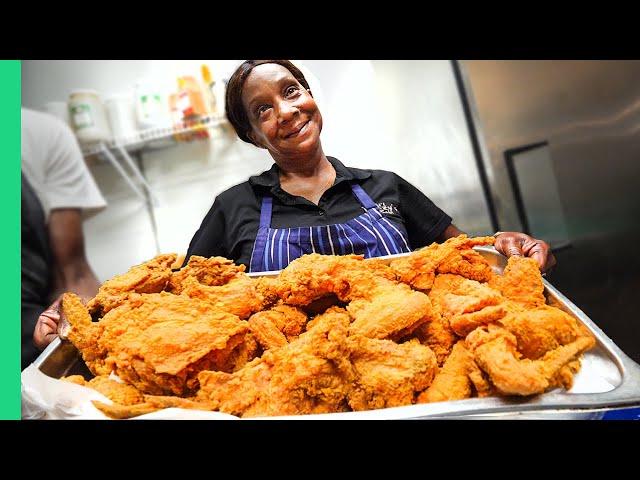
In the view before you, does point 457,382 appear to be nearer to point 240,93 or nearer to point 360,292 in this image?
point 360,292

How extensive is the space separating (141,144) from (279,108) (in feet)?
1.52

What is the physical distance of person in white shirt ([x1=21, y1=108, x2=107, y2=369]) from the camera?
46.3 inches

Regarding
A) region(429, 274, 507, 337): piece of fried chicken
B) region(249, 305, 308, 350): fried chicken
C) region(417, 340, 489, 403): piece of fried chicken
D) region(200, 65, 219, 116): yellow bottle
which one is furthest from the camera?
region(200, 65, 219, 116): yellow bottle

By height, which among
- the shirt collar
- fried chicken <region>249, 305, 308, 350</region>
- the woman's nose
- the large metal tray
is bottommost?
the large metal tray

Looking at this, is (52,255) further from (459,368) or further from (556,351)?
(556,351)

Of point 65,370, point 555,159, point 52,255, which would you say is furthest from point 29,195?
point 555,159

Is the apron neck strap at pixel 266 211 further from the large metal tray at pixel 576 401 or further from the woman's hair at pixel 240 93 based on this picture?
the large metal tray at pixel 576 401

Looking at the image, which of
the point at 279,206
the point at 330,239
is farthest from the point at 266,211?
the point at 330,239

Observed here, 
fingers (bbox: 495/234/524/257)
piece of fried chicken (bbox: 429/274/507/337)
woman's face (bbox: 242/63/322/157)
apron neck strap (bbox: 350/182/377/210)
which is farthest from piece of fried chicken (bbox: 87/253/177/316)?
fingers (bbox: 495/234/524/257)

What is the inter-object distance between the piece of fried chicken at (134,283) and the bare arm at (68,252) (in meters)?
0.06

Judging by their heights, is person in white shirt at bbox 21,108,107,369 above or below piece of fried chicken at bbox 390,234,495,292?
above

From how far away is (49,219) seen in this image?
1187mm

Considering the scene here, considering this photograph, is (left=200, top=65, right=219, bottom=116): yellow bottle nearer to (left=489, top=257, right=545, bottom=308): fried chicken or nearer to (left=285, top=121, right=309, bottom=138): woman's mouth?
(left=285, top=121, right=309, bottom=138): woman's mouth

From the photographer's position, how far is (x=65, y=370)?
119 cm
